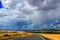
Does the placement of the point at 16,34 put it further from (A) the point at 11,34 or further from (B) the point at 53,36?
(B) the point at 53,36

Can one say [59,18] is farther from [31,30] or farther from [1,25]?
[1,25]

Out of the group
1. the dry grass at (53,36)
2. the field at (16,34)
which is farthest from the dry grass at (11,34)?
the dry grass at (53,36)

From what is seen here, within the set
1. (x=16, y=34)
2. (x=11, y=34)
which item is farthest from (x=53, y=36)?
(x=11, y=34)

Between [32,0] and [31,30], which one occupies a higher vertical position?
[32,0]

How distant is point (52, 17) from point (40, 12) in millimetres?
581

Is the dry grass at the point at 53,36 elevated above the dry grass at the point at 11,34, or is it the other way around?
the dry grass at the point at 11,34

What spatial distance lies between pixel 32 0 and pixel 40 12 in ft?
2.14

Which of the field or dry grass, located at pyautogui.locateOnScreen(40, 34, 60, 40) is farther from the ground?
the field

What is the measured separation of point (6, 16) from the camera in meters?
19.8

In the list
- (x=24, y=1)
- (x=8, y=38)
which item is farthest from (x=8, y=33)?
(x=24, y=1)

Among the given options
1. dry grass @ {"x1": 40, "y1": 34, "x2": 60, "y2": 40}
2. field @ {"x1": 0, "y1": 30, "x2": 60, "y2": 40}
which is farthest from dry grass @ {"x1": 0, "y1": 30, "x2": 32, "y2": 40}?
dry grass @ {"x1": 40, "y1": 34, "x2": 60, "y2": 40}

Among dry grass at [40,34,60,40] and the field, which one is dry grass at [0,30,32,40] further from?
dry grass at [40,34,60,40]

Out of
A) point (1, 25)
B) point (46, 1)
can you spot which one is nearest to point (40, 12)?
point (46, 1)

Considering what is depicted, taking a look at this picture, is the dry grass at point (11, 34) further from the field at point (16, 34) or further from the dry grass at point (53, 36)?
the dry grass at point (53, 36)
